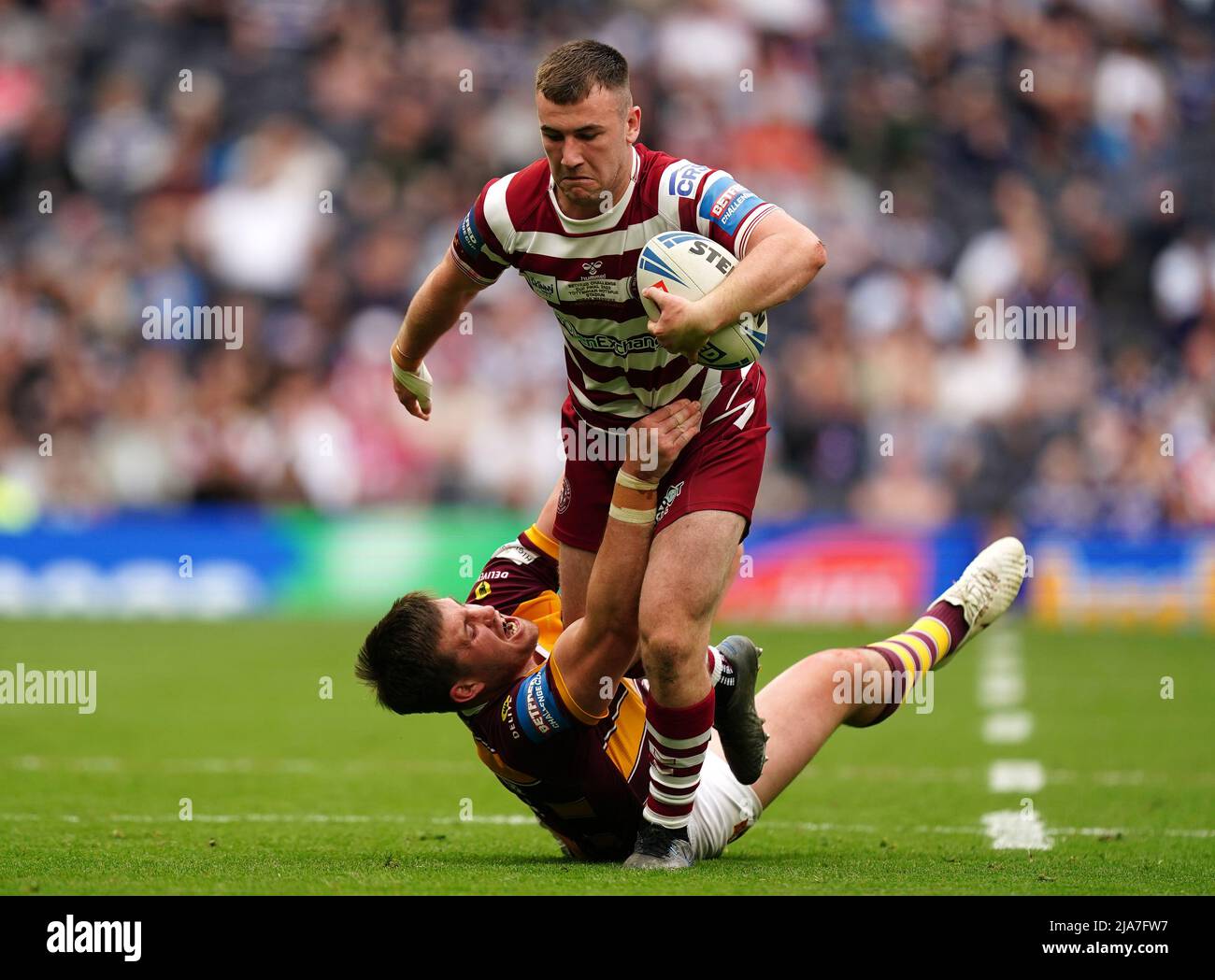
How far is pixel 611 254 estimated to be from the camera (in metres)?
6.36

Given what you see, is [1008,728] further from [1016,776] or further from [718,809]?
[718,809]

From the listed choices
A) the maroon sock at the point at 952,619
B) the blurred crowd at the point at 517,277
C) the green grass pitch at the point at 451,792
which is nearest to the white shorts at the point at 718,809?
the green grass pitch at the point at 451,792

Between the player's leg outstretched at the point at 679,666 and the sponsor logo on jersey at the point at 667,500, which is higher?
the sponsor logo on jersey at the point at 667,500

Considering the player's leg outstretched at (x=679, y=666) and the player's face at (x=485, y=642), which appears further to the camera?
the player's face at (x=485, y=642)

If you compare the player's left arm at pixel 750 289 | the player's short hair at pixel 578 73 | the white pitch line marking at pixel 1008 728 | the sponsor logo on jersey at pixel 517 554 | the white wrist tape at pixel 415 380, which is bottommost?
the white pitch line marking at pixel 1008 728

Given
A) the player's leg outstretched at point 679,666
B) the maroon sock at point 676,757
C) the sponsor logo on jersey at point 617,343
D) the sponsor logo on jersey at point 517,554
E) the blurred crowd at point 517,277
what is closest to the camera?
the player's leg outstretched at point 679,666

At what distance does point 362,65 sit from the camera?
21375 mm

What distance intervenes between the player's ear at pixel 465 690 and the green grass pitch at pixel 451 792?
58cm

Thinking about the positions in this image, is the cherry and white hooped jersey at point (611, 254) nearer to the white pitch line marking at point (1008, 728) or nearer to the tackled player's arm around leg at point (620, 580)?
the tackled player's arm around leg at point (620, 580)

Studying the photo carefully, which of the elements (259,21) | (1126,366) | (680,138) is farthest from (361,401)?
(1126,366)

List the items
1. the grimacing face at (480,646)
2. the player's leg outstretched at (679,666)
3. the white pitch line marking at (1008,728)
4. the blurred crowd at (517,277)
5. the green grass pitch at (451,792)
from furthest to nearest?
1. the blurred crowd at (517,277)
2. the white pitch line marking at (1008,728)
3. the grimacing face at (480,646)
4. the player's leg outstretched at (679,666)
5. the green grass pitch at (451,792)

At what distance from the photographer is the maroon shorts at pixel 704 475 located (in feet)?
20.9

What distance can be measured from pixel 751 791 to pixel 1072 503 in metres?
11.7

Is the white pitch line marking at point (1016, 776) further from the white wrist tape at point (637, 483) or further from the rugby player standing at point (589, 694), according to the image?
the white wrist tape at point (637, 483)
